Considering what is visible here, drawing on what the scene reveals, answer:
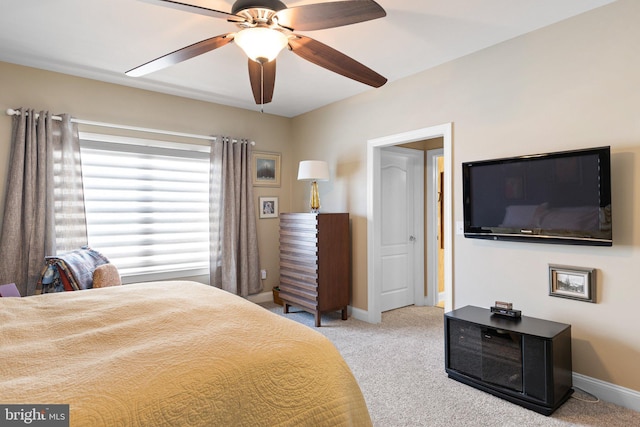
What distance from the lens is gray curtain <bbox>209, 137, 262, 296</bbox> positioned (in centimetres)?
436

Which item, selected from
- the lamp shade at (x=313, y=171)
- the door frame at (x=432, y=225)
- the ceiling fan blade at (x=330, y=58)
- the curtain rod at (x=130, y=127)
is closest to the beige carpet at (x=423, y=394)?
the door frame at (x=432, y=225)

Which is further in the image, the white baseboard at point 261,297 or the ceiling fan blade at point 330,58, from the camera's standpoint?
the white baseboard at point 261,297

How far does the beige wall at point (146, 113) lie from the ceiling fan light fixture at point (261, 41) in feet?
8.11

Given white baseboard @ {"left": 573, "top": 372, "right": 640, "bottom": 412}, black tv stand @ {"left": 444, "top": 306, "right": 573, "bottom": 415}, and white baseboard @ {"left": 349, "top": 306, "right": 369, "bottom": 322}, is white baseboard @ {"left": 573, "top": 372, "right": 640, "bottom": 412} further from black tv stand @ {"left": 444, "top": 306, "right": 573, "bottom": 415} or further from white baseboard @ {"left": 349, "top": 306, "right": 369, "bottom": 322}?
white baseboard @ {"left": 349, "top": 306, "right": 369, "bottom": 322}

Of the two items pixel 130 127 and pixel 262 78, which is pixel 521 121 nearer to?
pixel 262 78

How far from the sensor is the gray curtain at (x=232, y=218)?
4363 millimetres

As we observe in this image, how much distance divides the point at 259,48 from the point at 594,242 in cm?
242

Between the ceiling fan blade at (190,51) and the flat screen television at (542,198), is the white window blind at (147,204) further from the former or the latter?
the flat screen television at (542,198)

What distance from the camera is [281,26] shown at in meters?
1.89

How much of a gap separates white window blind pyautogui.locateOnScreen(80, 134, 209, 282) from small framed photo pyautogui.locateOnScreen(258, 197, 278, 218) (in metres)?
0.75

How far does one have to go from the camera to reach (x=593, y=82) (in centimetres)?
240

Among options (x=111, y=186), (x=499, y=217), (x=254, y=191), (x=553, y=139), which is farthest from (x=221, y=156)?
(x=553, y=139)

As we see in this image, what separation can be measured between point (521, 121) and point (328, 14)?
6.09 feet

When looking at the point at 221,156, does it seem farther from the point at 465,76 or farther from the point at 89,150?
the point at 465,76
